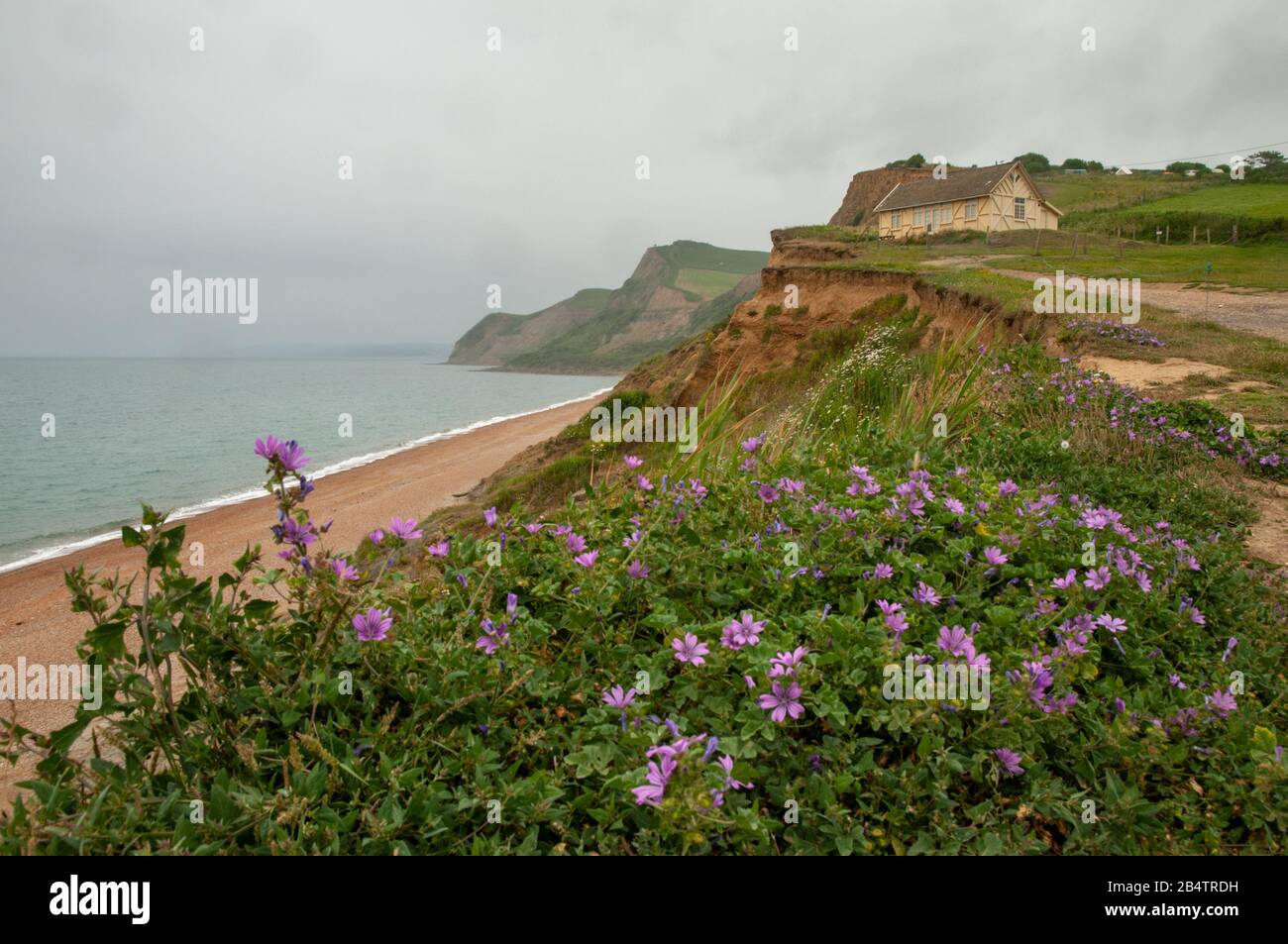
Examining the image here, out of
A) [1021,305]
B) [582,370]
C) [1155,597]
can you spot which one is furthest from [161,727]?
[582,370]

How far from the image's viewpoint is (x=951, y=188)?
43594mm

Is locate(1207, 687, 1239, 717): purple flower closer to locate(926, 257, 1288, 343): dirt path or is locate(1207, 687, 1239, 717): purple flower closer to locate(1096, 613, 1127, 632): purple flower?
locate(1096, 613, 1127, 632): purple flower

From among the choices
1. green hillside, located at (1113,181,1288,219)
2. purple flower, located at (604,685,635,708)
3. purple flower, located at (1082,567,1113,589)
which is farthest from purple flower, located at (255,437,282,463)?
green hillside, located at (1113,181,1288,219)

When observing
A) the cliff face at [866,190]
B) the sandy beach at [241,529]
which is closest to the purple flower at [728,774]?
the sandy beach at [241,529]

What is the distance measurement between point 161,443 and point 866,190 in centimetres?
6298

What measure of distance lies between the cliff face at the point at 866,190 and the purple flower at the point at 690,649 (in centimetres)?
7069

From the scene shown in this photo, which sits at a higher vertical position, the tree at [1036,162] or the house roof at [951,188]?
the tree at [1036,162]

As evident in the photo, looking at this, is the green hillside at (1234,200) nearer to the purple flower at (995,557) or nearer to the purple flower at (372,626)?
the purple flower at (995,557)

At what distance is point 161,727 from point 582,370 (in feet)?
497

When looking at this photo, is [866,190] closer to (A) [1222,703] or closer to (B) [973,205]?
(B) [973,205]

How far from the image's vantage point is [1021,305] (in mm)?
12547

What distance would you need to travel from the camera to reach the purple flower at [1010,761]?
2.05 metres

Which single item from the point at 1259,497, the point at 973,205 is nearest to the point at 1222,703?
the point at 1259,497
